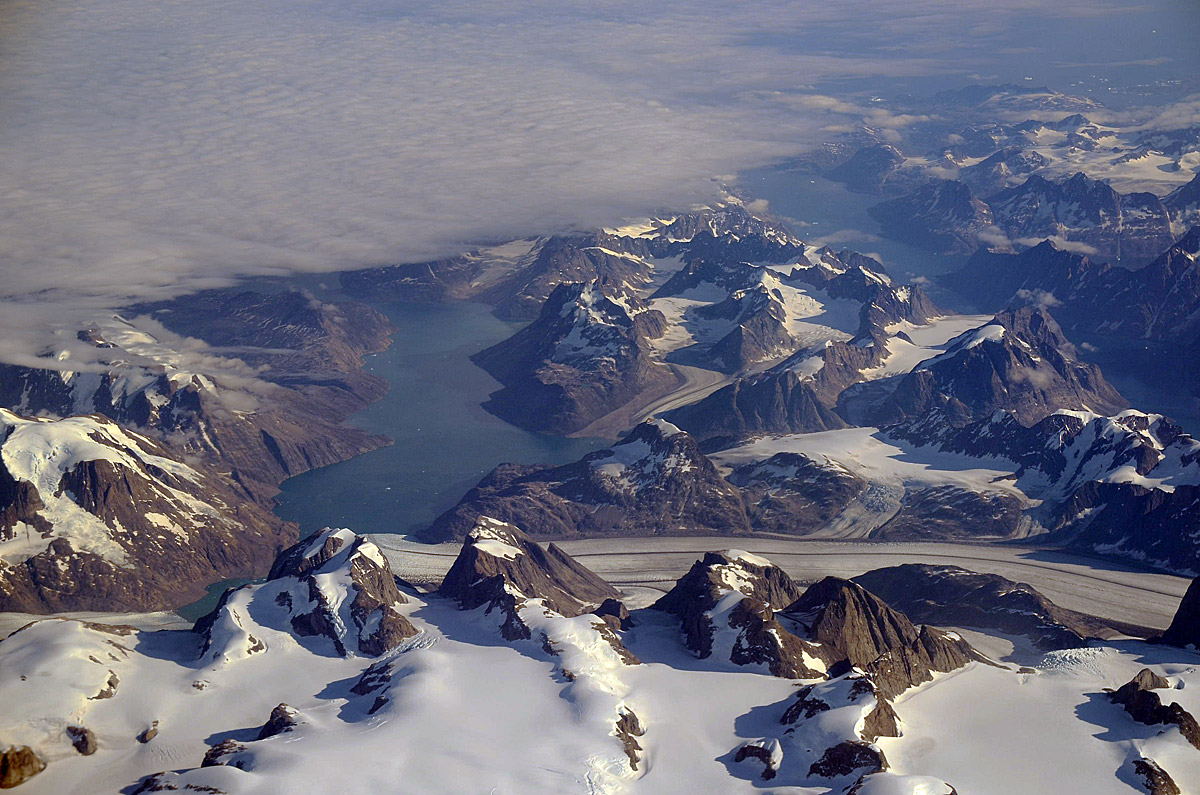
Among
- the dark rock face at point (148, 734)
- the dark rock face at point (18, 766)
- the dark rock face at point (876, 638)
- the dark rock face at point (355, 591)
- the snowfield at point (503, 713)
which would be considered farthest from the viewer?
the dark rock face at point (355, 591)

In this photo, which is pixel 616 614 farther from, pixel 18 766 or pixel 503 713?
pixel 18 766

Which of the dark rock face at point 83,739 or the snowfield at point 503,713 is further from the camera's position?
the dark rock face at point 83,739

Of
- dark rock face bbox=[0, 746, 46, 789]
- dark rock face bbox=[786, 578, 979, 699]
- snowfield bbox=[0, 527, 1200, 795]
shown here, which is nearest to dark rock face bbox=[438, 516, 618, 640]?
snowfield bbox=[0, 527, 1200, 795]

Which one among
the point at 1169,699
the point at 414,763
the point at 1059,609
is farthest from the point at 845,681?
the point at 1059,609

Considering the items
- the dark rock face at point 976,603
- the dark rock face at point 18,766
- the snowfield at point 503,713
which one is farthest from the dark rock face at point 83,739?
the dark rock face at point 976,603

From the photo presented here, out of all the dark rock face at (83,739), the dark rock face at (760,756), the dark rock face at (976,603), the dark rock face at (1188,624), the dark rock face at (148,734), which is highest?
the dark rock face at (760,756)

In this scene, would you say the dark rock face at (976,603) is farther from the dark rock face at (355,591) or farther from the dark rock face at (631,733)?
the dark rock face at (355,591)

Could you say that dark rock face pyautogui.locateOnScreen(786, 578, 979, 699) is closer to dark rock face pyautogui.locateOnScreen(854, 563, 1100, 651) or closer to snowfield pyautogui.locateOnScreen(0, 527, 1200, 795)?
snowfield pyautogui.locateOnScreen(0, 527, 1200, 795)
